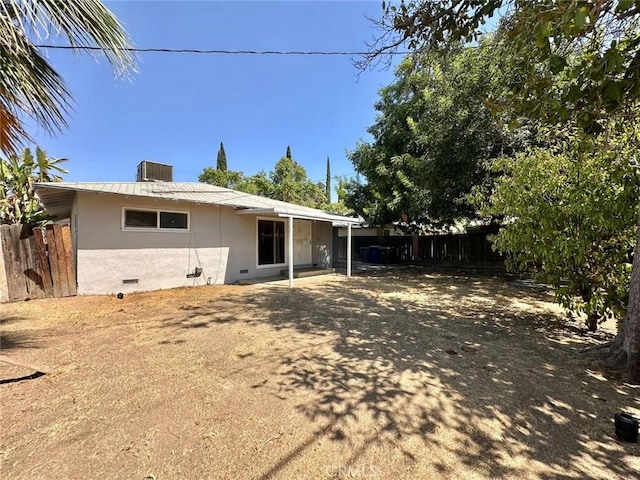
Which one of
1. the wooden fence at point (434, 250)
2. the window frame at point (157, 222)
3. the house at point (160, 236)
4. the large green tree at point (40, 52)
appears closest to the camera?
the large green tree at point (40, 52)

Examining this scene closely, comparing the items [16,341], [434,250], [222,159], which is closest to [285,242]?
[16,341]

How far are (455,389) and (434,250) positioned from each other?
556 inches

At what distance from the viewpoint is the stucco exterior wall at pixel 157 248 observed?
7.25 m

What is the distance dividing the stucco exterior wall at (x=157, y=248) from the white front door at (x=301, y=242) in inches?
81.3

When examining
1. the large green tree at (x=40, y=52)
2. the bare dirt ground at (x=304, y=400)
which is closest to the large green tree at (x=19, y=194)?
the bare dirt ground at (x=304, y=400)

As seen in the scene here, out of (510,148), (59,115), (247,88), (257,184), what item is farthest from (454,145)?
(257,184)

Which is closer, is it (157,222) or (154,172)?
(157,222)

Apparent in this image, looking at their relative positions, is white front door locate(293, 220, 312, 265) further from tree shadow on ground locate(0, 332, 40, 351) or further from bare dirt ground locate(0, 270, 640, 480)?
tree shadow on ground locate(0, 332, 40, 351)

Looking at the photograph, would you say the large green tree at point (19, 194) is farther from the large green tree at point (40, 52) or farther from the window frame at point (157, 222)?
the large green tree at point (40, 52)

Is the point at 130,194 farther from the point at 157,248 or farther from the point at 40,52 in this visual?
the point at 40,52

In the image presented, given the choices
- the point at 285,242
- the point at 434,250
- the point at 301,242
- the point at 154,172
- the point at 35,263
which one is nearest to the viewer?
the point at 35,263

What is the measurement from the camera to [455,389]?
3092 millimetres

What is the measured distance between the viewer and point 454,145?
9.70 metres

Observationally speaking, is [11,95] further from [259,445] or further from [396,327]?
[396,327]
